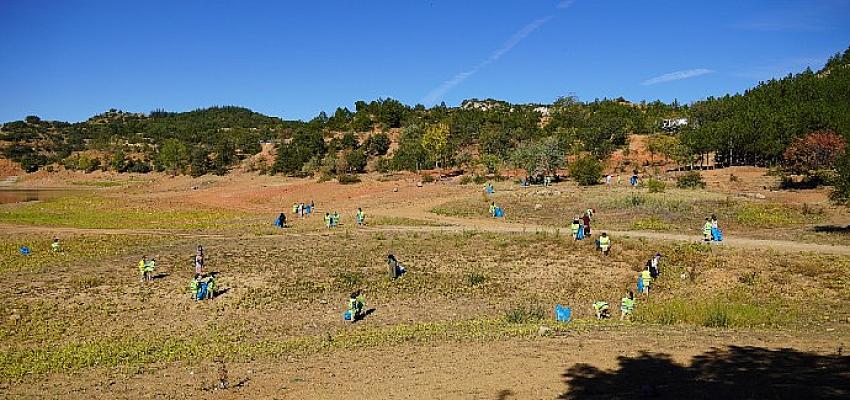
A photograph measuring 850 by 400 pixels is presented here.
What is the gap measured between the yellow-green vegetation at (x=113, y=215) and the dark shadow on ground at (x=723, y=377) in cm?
3961

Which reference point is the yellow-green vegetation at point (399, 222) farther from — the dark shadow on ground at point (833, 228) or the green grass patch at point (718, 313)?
the dark shadow on ground at point (833, 228)

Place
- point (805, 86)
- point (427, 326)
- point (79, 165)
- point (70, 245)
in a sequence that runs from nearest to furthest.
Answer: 1. point (427, 326)
2. point (70, 245)
3. point (805, 86)
4. point (79, 165)

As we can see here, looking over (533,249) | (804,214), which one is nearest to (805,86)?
(804,214)

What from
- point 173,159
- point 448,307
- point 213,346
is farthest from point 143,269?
point 173,159

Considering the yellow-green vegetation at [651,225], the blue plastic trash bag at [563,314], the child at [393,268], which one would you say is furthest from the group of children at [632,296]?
the yellow-green vegetation at [651,225]

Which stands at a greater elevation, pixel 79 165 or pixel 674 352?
pixel 79 165

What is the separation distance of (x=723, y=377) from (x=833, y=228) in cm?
2724

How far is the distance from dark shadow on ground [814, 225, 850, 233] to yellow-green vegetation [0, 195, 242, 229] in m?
40.3

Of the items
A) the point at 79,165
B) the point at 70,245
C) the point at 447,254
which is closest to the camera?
the point at 447,254

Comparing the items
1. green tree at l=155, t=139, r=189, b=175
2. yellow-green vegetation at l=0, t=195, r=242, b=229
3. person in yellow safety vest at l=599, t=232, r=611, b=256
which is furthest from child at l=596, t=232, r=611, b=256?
green tree at l=155, t=139, r=189, b=175

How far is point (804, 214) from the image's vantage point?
39188 millimetres

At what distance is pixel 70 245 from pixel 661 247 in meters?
34.5

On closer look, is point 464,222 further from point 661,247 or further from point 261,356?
point 261,356

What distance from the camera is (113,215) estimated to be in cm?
5594
